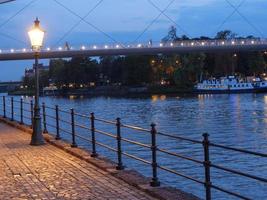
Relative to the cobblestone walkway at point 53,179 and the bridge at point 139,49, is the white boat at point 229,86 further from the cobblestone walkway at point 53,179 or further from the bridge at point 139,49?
the cobblestone walkway at point 53,179

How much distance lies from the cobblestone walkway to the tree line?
117m

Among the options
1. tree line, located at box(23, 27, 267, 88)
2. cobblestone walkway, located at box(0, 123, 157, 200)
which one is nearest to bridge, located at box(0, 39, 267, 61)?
tree line, located at box(23, 27, 267, 88)

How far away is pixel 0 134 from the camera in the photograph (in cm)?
2092

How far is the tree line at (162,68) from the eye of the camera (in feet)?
449

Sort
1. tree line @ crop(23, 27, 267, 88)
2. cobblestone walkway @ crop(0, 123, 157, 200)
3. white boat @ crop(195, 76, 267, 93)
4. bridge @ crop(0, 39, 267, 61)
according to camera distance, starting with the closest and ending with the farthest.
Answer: cobblestone walkway @ crop(0, 123, 157, 200) < bridge @ crop(0, 39, 267, 61) < white boat @ crop(195, 76, 267, 93) < tree line @ crop(23, 27, 267, 88)

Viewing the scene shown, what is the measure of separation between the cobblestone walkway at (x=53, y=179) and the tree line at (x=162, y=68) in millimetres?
117305

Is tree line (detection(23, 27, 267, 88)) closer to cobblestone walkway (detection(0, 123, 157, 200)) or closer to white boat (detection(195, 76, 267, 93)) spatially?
white boat (detection(195, 76, 267, 93))

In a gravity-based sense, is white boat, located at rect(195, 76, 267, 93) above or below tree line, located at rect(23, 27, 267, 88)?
below

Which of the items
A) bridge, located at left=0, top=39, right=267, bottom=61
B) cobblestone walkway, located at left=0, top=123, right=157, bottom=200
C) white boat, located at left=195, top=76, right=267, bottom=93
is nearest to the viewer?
cobblestone walkway, located at left=0, top=123, right=157, bottom=200

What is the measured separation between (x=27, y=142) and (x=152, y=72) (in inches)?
5298

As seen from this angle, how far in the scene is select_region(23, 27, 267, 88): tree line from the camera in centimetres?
13675

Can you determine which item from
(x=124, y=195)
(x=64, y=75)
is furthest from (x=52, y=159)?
(x=64, y=75)

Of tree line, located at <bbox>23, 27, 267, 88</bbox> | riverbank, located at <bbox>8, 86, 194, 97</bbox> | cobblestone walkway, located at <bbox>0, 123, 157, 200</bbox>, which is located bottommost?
riverbank, located at <bbox>8, 86, 194, 97</bbox>

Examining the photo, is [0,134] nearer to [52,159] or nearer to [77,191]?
[52,159]
